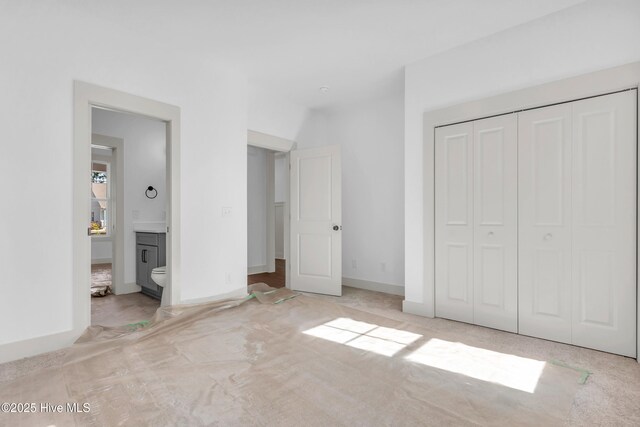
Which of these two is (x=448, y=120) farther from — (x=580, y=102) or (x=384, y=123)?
(x=384, y=123)

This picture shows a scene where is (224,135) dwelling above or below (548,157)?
above

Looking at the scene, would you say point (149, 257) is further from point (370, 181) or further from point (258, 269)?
point (370, 181)

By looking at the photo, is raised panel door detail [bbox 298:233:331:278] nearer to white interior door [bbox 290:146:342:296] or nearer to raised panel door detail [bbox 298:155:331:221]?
white interior door [bbox 290:146:342:296]

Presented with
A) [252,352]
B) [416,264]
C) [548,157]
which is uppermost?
[548,157]

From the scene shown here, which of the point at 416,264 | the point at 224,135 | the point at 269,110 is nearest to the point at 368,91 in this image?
the point at 269,110

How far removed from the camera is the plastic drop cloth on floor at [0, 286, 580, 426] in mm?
1737

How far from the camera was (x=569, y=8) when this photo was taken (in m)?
2.78

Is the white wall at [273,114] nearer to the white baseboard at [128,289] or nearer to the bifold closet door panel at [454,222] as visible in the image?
the bifold closet door panel at [454,222]

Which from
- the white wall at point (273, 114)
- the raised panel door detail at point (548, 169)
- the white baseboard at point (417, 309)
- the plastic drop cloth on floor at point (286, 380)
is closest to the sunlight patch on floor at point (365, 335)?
the plastic drop cloth on floor at point (286, 380)

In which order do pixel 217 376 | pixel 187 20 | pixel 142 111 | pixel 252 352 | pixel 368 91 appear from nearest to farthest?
pixel 217 376
pixel 252 352
pixel 187 20
pixel 142 111
pixel 368 91

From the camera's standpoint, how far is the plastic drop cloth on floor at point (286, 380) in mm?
1737

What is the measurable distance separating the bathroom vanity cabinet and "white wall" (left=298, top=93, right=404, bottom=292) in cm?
245

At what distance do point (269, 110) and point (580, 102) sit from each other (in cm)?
347

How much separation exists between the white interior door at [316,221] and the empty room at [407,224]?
57 centimetres
